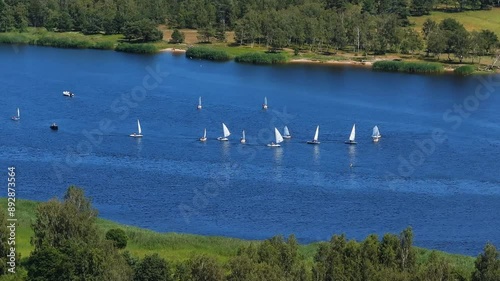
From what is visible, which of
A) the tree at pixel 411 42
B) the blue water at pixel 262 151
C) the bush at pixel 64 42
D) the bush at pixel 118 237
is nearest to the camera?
the bush at pixel 118 237

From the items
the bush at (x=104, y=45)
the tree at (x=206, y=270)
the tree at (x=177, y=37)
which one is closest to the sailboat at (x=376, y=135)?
the tree at (x=206, y=270)

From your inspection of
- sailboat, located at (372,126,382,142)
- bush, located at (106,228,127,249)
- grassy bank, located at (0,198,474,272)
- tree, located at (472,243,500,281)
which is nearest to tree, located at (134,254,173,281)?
grassy bank, located at (0,198,474,272)

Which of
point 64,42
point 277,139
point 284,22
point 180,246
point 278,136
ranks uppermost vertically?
point 284,22

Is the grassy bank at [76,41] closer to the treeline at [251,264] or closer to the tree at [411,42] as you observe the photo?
the tree at [411,42]

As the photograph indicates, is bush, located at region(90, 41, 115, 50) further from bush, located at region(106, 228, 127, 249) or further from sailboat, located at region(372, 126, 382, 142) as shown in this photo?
bush, located at region(106, 228, 127, 249)

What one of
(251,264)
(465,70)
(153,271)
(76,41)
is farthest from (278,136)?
(76,41)

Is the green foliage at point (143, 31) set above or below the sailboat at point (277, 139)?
above

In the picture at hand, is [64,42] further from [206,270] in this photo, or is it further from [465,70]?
[206,270]
